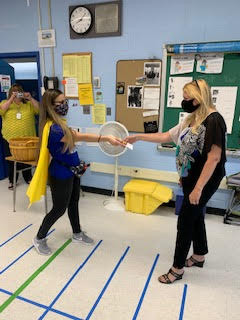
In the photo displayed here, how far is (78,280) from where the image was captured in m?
1.98

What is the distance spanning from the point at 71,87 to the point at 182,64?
4.96ft

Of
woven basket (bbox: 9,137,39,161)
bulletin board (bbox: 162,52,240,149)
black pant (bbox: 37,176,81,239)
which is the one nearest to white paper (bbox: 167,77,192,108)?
bulletin board (bbox: 162,52,240,149)

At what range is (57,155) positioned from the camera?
2016mm

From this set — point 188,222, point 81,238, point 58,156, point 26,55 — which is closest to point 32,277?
point 81,238

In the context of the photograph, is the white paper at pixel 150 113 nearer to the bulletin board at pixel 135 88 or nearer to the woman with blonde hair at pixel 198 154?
the bulletin board at pixel 135 88

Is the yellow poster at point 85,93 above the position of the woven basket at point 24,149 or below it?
above

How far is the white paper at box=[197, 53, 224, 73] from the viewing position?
2.69 metres

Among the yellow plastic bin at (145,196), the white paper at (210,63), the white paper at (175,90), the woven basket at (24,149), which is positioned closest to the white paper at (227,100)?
the white paper at (210,63)

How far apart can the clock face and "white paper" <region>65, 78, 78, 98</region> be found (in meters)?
0.61

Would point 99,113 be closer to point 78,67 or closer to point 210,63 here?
point 78,67

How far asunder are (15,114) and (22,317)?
8.74 feet

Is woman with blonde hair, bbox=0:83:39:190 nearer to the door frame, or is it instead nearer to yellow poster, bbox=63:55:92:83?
the door frame

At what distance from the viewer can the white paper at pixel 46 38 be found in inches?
133

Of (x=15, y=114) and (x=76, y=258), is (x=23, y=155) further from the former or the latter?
(x=76, y=258)
